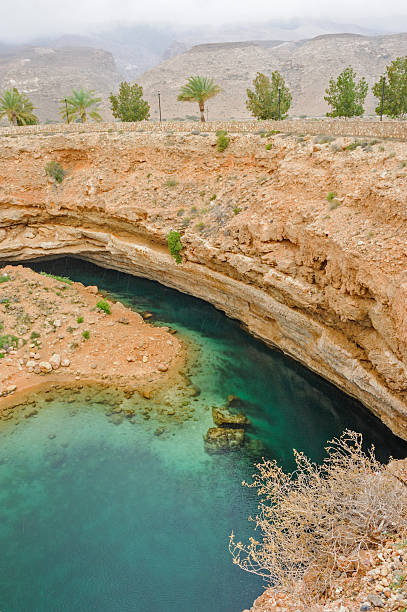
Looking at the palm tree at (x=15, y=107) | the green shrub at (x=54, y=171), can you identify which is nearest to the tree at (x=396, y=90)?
the green shrub at (x=54, y=171)

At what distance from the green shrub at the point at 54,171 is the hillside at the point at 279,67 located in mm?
55306

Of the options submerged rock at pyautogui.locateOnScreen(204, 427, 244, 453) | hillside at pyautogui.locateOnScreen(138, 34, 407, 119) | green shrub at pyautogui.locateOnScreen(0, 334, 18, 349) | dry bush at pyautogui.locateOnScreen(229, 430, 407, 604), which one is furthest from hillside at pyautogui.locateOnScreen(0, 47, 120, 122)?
dry bush at pyautogui.locateOnScreen(229, 430, 407, 604)

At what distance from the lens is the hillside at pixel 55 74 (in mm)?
113562

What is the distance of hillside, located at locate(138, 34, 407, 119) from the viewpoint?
87625mm

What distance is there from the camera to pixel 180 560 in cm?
1359

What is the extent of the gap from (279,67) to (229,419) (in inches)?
4108

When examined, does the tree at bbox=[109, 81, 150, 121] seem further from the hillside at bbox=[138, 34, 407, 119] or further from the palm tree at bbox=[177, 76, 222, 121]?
the hillside at bbox=[138, 34, 407, 119]

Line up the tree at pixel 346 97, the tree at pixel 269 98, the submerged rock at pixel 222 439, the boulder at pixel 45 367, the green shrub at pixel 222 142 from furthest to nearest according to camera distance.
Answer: the tree at pixel 269 98, the tree at pixel 346 97, the green shrub at pixel 222 142, the boulder at pixel 45 367, the submerged rock at pixel 222 439

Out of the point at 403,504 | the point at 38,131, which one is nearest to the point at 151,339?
the point at 403,504

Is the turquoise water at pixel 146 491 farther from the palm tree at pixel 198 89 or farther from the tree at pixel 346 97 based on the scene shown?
the palm tree at pixel 198 89

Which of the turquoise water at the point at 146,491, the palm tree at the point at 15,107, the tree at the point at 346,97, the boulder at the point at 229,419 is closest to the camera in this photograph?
the turquoise water at the point at 146,491

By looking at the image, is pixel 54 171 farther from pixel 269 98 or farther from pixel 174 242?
pixel 269 98

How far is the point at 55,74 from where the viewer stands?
129 meters

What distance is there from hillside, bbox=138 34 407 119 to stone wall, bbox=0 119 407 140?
52228mm
